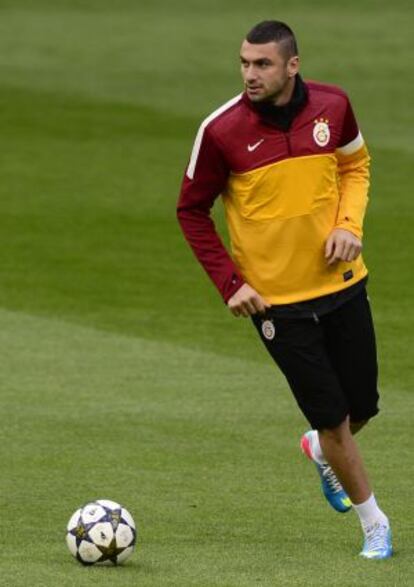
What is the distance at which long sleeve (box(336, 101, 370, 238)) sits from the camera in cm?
1012

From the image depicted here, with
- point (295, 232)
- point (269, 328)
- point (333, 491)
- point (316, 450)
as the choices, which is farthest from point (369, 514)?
point (295, 232)

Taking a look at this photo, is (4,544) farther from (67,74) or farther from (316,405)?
(67,74)

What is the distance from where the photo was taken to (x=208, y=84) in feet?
117

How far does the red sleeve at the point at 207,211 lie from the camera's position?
9984 mm

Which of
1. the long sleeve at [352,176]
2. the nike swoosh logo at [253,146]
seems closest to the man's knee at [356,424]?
the long sleeve at [352,176]

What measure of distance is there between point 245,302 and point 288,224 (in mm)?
453

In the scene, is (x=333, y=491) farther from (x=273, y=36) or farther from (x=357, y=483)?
(x=273, y=36)

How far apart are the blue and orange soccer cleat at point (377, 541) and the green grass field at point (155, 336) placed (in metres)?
0.07

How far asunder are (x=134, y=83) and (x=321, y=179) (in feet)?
86.7

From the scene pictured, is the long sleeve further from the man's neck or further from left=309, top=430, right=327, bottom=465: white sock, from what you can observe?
left=309, top=430, right=327, bottom=465: white sock

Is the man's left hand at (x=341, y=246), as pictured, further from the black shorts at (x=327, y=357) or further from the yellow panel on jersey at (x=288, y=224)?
the black shorts at (x=327, y=357)

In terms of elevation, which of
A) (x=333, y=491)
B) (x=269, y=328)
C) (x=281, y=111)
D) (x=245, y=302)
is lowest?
(x=333, y=491)

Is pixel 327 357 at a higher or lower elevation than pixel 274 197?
lower

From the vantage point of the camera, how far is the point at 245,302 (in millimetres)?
9953
